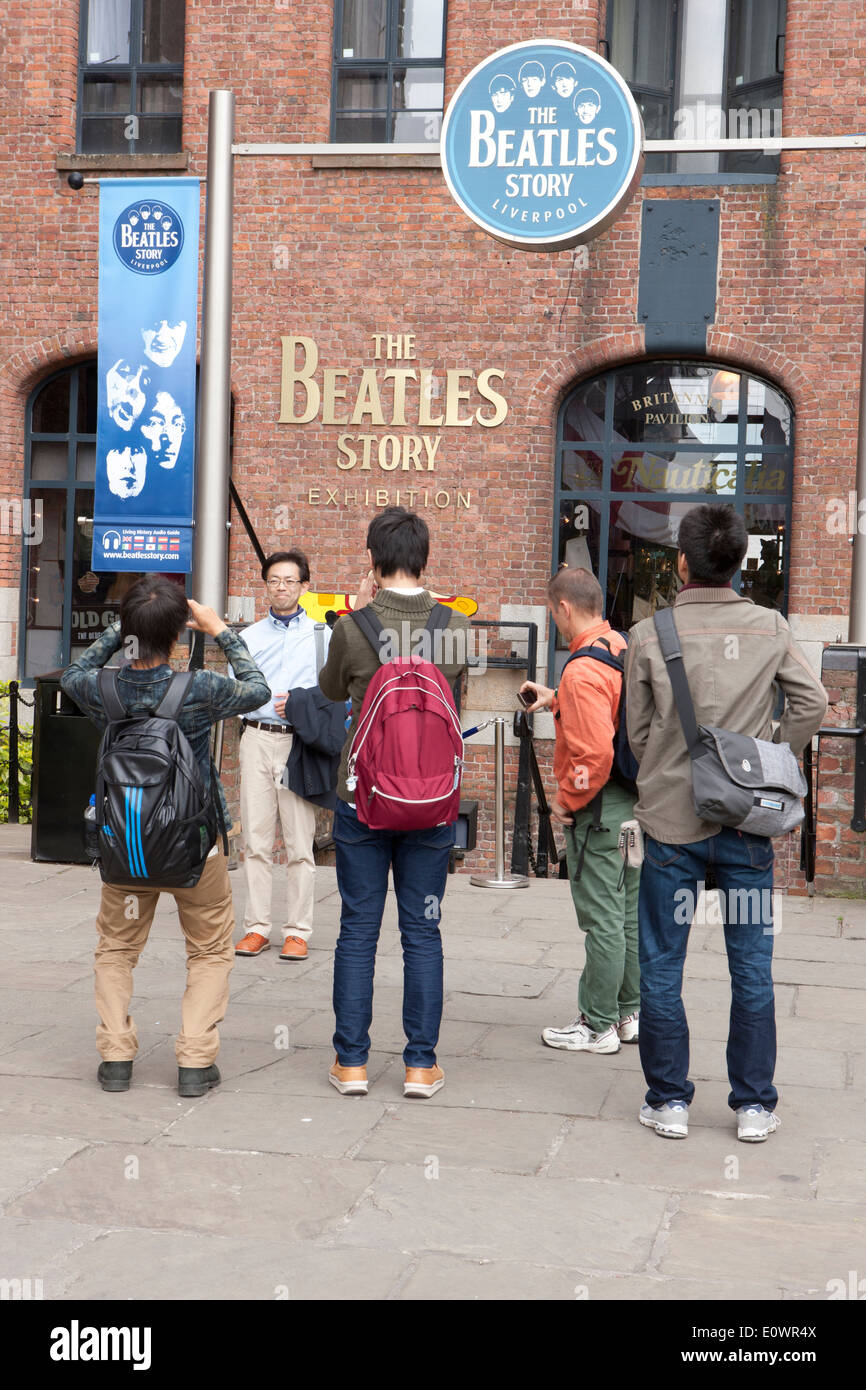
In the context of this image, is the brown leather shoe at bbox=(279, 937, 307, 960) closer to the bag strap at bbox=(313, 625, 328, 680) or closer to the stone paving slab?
the bag strap at bbox=(313, 625, 328, 680)

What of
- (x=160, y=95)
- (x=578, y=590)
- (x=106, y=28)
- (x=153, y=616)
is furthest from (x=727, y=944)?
(x=106, y=28)

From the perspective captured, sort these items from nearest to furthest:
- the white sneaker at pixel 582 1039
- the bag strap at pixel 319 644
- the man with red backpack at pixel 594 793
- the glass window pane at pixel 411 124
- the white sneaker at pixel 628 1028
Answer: the man with red backpack at pixel 594 793
the white sneaker at pixel 582 1039
the white sneaker at pixel 628 1028
the bag strap at pixel 319 644
the glass window pane at pixel 411 124

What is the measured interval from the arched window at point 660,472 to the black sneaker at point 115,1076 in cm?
811

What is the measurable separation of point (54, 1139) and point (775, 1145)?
7.24 feet

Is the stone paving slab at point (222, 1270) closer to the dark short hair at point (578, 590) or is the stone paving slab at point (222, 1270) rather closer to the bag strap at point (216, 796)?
the bag strap at point (216, 796)

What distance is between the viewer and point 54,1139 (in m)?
→ 4.37

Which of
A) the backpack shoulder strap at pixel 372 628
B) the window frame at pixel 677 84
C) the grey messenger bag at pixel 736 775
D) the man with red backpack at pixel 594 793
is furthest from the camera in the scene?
the window frame at pixel 677 84

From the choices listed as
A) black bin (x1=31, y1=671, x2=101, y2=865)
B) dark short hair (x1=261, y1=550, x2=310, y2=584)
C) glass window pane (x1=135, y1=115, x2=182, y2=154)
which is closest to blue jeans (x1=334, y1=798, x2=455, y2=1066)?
dark short hair (x1=261, y1=550, x2=310, y2=584)

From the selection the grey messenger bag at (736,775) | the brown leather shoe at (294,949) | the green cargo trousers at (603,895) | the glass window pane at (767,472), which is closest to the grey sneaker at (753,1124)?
the green cargo trousers at (603,895)

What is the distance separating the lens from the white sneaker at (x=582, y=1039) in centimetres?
539

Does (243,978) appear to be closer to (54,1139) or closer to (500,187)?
(54,1139)

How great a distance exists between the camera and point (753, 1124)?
4.46 meters

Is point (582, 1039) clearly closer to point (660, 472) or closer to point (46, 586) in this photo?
point (660, 472)

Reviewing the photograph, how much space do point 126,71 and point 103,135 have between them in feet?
2.00
